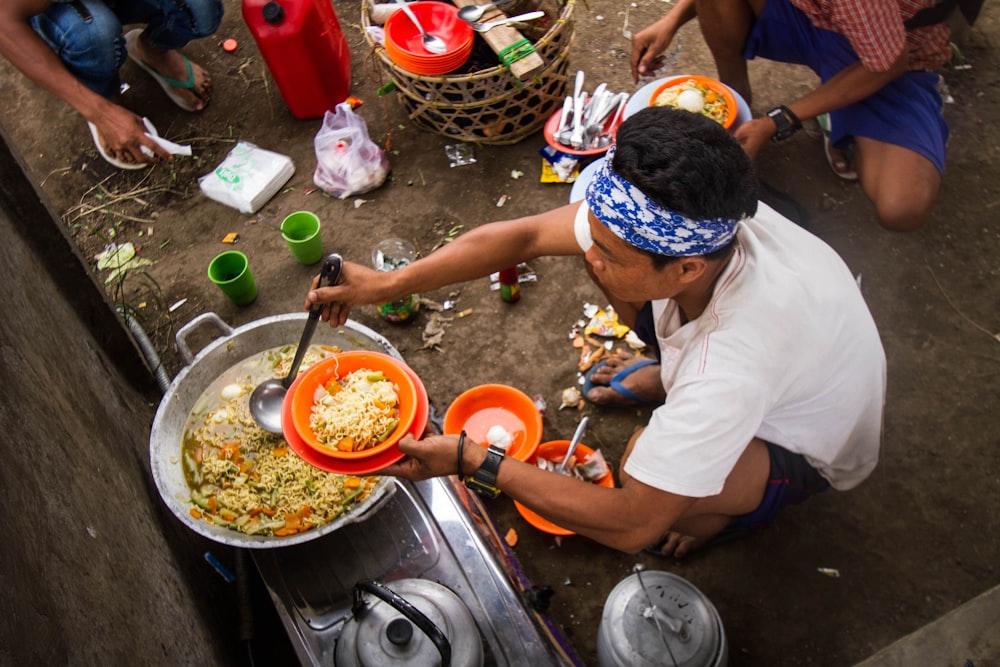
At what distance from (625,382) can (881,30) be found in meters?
1.85

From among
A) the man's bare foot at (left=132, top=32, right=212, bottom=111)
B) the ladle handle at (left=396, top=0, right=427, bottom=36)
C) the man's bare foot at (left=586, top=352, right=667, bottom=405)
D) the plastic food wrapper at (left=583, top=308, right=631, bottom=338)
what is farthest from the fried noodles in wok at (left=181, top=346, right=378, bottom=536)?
the man's bare foot at (left=132, top=32, right=212, bottom=111)

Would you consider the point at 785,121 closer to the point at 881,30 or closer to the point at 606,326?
the point at 881,30

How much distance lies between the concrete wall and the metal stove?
304 millimetres

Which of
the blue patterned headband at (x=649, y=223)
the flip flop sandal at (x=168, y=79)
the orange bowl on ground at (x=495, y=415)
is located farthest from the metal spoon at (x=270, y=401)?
the flip flop sandal at (x=168, y=79)

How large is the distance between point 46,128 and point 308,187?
6.73ft

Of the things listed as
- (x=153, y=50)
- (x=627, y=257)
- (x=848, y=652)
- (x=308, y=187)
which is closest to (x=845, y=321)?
(x=627, y=257)

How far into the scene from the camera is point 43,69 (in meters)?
3.78

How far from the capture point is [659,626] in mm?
2139

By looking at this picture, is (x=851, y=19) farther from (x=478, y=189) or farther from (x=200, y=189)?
(x=200, y=189)

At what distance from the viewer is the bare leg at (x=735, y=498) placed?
2.22 metres

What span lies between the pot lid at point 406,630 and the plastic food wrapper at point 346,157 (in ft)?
Answer: 8.74

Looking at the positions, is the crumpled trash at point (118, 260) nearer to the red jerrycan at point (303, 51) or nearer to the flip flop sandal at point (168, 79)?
the flip flop sandal at point (168, 79)

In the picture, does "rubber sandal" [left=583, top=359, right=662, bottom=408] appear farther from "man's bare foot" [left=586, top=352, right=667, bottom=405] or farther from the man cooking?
the man cooking

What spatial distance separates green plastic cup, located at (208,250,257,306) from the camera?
3.51 meters
